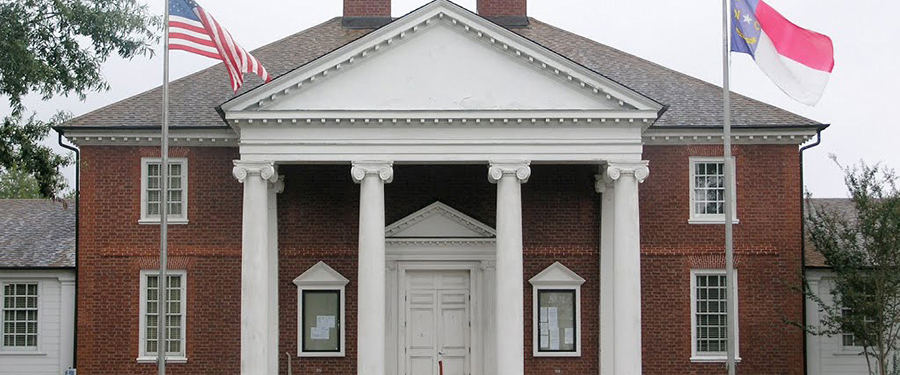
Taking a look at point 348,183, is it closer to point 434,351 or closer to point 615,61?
point 434,351

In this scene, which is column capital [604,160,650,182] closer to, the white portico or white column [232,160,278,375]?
the white portico

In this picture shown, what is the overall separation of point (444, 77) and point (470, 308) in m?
5.92

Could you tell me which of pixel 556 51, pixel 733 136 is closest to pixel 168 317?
pixel 556 51

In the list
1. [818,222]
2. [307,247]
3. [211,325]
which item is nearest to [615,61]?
[818,222]

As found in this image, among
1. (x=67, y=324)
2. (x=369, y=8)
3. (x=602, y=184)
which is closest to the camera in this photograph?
(x=602, y=184)

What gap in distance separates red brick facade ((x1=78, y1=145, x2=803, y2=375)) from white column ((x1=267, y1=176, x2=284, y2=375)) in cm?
34

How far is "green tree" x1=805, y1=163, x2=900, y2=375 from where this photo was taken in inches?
984

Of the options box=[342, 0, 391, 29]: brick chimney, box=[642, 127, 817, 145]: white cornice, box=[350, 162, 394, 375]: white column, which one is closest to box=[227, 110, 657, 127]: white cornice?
box=[350, 162, 394, 375]: white column

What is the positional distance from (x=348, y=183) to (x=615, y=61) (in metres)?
7.83

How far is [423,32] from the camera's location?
973 inches

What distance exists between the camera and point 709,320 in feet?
90.1

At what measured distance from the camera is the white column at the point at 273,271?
1052 inches

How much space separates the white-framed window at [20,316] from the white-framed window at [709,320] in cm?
1519

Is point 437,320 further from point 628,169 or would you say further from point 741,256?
point 741,256
